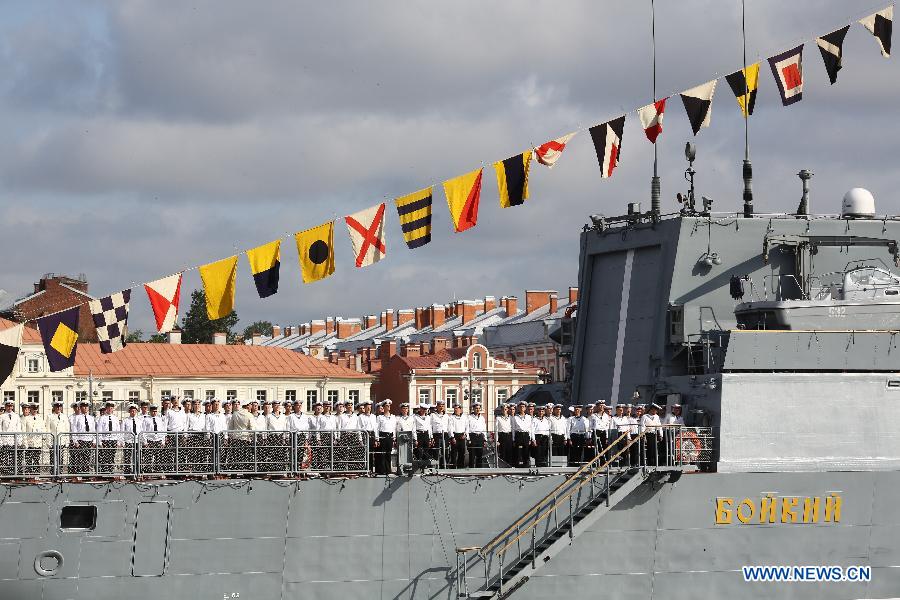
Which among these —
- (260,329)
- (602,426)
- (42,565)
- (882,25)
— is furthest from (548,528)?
(260,329)

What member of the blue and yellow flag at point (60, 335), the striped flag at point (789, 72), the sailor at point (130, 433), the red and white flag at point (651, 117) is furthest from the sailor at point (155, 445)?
the striped flag at point (789, 72)

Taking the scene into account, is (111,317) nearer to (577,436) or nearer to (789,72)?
(577,436)

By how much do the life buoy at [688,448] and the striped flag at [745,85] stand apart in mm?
5736

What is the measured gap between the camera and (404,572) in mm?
19000

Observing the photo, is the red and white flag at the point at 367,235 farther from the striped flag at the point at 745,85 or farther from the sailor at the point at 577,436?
the striped flag at the point at 745,85

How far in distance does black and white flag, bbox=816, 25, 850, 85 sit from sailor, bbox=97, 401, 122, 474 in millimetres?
12635

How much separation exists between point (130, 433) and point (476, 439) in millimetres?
5119

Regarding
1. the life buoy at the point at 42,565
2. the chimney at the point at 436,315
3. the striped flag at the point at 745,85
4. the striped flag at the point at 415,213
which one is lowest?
the life buoy at the point at 42,565

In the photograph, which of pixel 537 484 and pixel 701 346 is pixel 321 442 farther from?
pixel 701 346

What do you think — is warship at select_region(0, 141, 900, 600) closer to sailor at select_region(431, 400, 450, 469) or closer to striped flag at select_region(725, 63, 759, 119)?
sailor at select_region(431, 400, 450, 469)

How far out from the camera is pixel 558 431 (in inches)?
827

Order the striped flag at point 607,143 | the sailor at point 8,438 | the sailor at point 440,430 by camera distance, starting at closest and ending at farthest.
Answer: the sailor at point 8,438, the sailor at point 440,430, the striped flag at point 607,143

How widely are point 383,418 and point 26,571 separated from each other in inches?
213

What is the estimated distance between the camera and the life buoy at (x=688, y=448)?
20062mm
